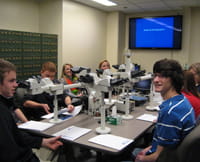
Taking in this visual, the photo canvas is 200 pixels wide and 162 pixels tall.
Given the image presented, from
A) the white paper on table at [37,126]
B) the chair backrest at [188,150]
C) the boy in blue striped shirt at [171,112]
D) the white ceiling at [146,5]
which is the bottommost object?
the white paper on table at [37,126]

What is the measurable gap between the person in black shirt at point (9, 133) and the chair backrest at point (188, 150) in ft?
3.06

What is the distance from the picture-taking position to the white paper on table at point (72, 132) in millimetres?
1855

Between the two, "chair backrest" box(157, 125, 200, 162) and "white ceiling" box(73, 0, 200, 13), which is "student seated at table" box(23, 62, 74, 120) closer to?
"chair backrest" box(157, 125, 200, 162)

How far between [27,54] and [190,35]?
12.7 feet

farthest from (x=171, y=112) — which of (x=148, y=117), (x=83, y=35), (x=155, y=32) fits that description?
(x=155, y=32)

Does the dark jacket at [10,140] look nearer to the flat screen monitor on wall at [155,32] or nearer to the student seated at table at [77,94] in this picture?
the student seated at table at [77,94]

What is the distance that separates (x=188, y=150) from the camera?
125cm

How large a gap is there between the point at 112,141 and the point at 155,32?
15.0ft

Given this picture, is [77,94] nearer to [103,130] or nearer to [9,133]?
[103,130]

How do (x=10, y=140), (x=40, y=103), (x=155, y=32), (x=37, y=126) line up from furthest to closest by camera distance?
(x=155, y=32) < (x=40, y=103) < (x=37, y=126) < (x=10, y=140)

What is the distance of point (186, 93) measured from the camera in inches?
86.4

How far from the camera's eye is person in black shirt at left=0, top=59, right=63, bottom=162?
1.40 meters

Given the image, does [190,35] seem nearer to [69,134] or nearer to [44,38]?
[44,38]

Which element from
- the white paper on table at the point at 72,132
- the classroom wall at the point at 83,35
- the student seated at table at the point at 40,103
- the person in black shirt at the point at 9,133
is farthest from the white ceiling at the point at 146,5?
the person in black shirt at the point at 9,133
